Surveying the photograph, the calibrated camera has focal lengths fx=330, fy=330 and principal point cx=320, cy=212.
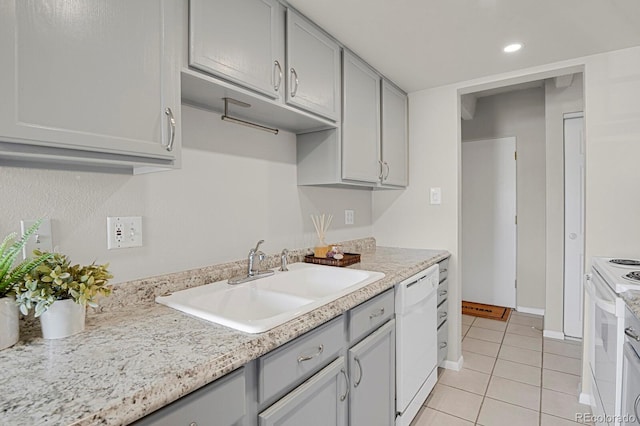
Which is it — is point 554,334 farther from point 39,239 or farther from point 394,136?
point 39,239

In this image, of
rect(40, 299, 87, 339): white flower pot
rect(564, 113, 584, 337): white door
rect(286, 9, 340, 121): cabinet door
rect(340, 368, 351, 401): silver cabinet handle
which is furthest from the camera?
rect(564, 113, 584, 337): white door

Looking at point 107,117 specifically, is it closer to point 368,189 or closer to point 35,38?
point 35,38

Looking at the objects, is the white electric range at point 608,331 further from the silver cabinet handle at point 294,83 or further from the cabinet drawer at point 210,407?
the silver cabinet handle at point 294,83

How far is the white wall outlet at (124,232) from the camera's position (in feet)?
3.79

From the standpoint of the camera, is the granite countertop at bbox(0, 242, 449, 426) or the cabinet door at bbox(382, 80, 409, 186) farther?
the cabinet door at bbox(382, 80, 409, 186)

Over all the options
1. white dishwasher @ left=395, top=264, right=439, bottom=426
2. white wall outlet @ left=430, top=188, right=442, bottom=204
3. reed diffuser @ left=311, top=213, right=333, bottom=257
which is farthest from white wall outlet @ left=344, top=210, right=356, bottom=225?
white dishwasher @ left=395, top=264, right=439, bottom=426

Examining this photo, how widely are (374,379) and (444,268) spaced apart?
120 cm

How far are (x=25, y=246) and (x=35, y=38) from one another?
0.57 meters

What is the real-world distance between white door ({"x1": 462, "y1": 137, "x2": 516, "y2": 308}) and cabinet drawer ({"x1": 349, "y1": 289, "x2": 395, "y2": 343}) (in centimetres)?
272

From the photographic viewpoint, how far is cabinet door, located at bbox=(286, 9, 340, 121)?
1504mm

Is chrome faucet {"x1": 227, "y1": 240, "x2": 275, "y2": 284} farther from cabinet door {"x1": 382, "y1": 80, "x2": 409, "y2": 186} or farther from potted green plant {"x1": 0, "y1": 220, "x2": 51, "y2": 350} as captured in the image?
cabinet door {"x1": 382, "y1": 80, "x2": 409, "y2": 186}

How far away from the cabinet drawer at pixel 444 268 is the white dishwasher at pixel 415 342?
25 cm

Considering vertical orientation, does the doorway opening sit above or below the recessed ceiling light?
below

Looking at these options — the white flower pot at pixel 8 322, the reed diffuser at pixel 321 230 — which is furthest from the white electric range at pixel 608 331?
Answer: the white flower pot at pixel 8 322
